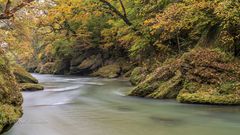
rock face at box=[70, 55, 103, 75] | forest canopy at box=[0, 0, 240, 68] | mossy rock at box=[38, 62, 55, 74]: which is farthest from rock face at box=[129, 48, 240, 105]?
mossy rock at box=[38, 62, 55, 74]

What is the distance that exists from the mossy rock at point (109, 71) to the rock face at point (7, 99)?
20.5 meters

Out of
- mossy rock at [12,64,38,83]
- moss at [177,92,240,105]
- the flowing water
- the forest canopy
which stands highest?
the forest canopy

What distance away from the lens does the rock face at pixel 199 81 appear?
12.4 metres

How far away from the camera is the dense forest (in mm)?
12461

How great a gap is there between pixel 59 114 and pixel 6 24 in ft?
49.3

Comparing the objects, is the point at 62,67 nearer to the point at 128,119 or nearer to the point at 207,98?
the point at 207,98

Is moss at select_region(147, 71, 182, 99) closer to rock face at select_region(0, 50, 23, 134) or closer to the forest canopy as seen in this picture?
the forest canopy

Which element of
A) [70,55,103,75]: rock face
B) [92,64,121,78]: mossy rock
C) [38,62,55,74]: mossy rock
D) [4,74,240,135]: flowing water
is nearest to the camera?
[4,74,240,135]: flowing water

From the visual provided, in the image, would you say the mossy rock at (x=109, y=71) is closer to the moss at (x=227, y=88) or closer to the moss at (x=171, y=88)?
the moss at (x=171, y=88)

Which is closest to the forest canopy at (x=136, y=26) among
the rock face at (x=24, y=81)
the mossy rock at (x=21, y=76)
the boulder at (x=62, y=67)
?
the mossy rock at (x=21, y=76)

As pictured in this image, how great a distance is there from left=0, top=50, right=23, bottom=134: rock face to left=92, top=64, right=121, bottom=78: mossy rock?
806 inches

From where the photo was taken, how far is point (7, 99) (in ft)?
29.2

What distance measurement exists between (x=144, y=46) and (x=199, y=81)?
994 centimetres

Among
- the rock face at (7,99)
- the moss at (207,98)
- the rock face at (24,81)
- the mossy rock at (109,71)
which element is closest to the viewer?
the rock face at (7,99)
